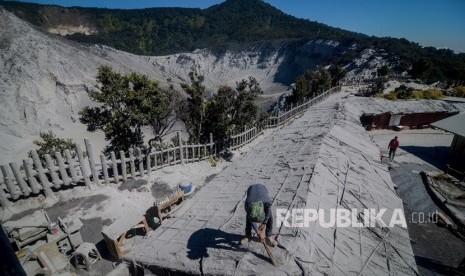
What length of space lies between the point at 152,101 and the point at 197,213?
25.9 feet

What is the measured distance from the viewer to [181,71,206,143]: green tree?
48.5 ft

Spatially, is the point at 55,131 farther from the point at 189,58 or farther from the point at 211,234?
the point at 189,58

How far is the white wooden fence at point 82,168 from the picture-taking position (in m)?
10.6

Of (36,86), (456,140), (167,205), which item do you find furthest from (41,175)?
(36,86)

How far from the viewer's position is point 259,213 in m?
5.35

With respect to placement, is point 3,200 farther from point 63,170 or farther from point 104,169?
point 104,169

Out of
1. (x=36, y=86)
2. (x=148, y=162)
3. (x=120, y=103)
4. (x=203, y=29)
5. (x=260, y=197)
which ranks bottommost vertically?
(x=148, y=162)

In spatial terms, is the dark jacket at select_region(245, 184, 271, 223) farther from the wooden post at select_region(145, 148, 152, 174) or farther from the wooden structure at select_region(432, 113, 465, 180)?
the wooden structure at select_region(432, 113, 465, 180)

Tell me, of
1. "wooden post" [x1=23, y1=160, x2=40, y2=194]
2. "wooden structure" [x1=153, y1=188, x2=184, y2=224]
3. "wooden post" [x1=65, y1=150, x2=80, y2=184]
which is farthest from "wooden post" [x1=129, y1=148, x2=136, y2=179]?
"wooden post" [x1=23, y1=160, x2=40, y2=194]

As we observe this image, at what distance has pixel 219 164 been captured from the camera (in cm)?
1599

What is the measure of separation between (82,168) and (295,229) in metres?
10.2

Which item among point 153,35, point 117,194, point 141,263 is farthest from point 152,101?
point 153,35

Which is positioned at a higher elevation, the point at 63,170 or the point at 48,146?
the point at 48,146

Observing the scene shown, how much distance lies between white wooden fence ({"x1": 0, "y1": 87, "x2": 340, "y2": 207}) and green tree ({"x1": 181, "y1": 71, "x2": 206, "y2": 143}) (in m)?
1.23
